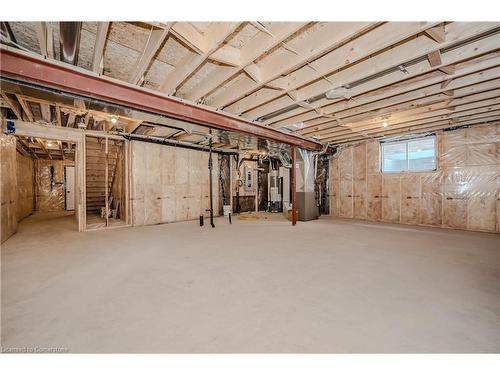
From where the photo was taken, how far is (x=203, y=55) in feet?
7.27

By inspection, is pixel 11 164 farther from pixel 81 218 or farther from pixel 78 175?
pixel 81 218

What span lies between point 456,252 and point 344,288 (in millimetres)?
2429

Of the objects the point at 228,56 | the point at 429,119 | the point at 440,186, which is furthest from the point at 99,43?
the point at 440,186

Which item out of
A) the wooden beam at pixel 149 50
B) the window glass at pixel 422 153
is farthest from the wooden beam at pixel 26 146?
the window glass at pixel 422 153

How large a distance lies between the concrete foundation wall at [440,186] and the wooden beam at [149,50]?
6303mm

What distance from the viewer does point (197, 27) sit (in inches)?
81.7


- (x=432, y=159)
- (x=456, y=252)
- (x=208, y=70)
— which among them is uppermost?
(x=208, y=70)

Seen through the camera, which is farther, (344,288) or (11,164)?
Answer: (11,164)

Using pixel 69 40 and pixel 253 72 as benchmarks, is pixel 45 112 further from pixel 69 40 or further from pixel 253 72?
pixel 253 72

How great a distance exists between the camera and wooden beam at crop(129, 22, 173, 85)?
75.5 inches

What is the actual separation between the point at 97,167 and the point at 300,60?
7.53m

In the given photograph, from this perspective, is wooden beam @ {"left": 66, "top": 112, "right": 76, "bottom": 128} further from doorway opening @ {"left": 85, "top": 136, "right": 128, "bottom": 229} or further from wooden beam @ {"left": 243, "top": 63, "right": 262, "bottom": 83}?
wooden beam @ {"left": 243, "top": 63, "right": 262, "bottom": 83}
